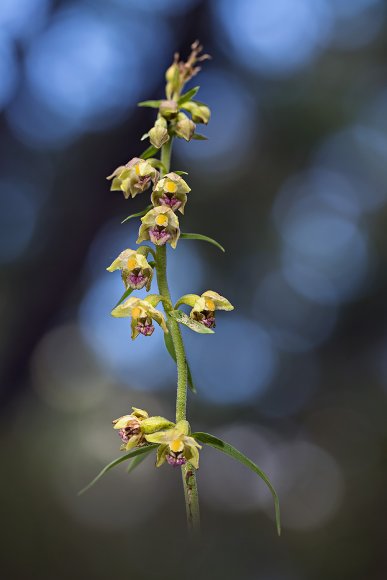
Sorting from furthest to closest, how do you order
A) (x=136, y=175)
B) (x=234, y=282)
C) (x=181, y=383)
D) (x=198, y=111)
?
(x=234, y=282)
(x=198, y=111)
(x=136, y=175)
(x=181, y=383)

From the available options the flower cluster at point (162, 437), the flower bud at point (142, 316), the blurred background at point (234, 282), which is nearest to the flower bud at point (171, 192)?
the flower bud at point (142, 316)

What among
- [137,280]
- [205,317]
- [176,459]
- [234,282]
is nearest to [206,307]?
[205,317]

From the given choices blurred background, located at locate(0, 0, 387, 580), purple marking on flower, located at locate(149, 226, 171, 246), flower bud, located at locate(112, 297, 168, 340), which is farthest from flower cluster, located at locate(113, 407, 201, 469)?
blurred background, located at locate(0, 0, 387, 580)

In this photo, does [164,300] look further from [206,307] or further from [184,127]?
[184,127]

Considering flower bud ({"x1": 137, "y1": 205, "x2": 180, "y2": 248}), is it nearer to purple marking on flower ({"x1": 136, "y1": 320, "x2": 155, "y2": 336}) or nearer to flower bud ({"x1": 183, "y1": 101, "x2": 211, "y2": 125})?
purple marking on flower ({"x1": 136, "y1": 320, "x2": 155, "y2": 336})

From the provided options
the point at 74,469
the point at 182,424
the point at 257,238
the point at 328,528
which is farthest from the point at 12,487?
the point at 182,424
